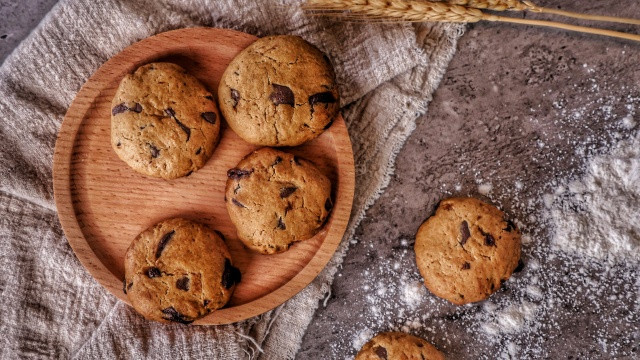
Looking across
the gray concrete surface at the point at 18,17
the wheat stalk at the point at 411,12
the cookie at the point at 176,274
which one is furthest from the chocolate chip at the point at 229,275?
the gray concrete surface at the point at 18,17

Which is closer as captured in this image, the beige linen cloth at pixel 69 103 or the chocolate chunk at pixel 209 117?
the chocolate chunk at pixel 209 117

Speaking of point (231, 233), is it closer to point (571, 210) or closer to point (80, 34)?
point (80, 34)

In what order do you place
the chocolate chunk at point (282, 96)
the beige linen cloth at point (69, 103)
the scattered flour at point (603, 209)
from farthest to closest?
the scattered flour at point (603, 209)
the beige linen cloth at point (69, 103)
the chocolate chunk at point (282, 96)

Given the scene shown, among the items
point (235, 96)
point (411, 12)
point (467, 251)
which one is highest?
point (411, 12)

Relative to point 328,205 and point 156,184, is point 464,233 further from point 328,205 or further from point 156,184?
point 156,184

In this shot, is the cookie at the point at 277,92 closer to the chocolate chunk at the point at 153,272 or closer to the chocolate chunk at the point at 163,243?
the chocolate chunk at the point at 163,243

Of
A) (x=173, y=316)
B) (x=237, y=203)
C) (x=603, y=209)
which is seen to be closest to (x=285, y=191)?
(x=237, y=203)
